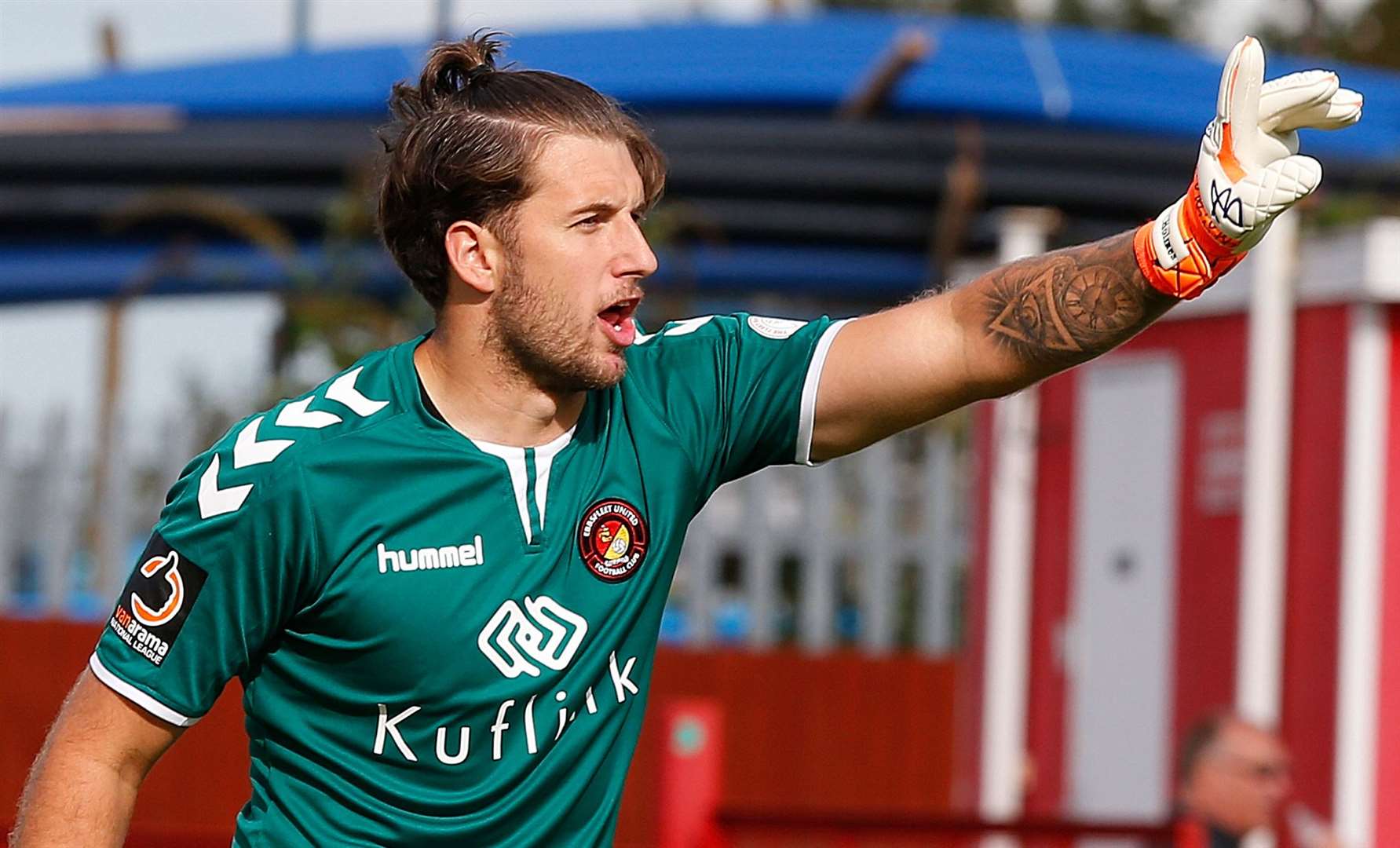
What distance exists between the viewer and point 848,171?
33.7 feet

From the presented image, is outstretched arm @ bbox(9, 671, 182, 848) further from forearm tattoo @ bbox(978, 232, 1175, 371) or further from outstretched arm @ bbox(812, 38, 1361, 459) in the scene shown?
forearm tattoo @ bbox(978, 232, 1175, 371)

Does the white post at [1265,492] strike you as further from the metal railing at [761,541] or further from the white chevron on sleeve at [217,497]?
the white chevron on sleeve at [217,497]

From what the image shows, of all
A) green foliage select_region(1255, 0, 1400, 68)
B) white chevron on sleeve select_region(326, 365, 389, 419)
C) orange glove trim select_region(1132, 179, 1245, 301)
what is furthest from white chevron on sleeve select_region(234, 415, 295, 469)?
green foliage select_region(1255, 0, 1400, 68)

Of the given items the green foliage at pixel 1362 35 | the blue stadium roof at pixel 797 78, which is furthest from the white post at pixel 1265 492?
the green foliage at pixel 1362 35

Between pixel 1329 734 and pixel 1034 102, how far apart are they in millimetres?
3795

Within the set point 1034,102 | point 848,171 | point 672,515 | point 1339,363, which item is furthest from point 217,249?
point 672,515

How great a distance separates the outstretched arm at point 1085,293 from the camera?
2746 millimetres

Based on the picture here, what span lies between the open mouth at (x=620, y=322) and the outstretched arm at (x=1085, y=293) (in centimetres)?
32

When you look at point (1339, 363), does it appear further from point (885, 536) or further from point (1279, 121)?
point (1279, 121)

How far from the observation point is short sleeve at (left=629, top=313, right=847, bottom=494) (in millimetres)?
3252

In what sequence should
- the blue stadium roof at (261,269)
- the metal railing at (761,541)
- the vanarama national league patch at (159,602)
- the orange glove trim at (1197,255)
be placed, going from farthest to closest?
the blue stadium roof at (261,269)
the metal railing at (761,541)
the vanarama national league patch at (159,602)
the orange glove trim at (1197,255)

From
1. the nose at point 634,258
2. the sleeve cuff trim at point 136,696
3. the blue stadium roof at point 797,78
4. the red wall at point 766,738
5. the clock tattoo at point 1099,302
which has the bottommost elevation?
the red wall at point 766,738

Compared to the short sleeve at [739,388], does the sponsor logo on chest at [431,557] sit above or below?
below

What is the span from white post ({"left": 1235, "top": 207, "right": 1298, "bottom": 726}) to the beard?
5.81m
